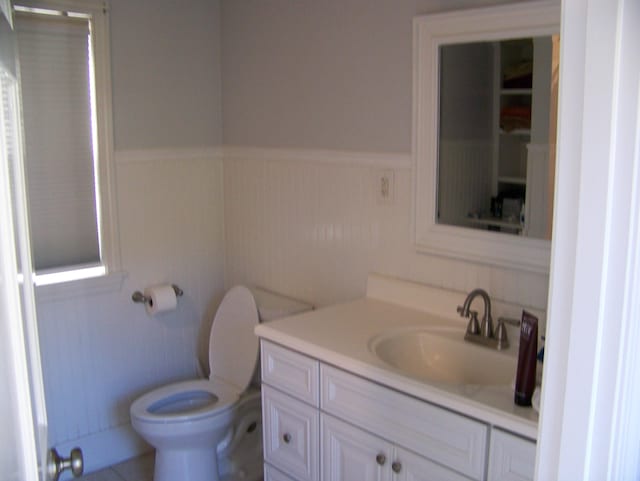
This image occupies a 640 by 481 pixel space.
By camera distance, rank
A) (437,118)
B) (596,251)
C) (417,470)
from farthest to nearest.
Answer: (437,118), (417,470), (596,251)

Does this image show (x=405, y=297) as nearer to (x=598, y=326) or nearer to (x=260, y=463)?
(x=260, y=463)

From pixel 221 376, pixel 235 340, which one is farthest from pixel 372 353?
pixel 221 376

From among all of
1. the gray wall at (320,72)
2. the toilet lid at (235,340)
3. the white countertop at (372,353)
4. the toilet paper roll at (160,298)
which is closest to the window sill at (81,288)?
the toilet paper roll at (160,298)

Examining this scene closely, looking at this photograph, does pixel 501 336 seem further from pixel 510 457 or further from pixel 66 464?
pixel 66 464

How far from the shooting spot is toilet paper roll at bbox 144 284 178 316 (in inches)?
117

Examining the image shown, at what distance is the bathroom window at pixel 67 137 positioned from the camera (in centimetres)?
268

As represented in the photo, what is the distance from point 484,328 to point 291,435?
70 cm

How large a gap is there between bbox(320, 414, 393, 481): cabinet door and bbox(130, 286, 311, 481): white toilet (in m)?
0.74

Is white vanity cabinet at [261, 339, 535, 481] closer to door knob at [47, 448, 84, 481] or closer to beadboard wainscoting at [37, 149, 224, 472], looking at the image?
door knob at [47, 448, 84, 481]

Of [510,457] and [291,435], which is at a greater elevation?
[510,457]

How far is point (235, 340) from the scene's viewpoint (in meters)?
2.91

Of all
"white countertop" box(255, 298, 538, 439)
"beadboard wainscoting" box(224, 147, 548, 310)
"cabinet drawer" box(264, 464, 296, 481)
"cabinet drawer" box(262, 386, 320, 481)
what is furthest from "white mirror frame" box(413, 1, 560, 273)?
"cabinet drawer" box(264, 464, 296, 481)

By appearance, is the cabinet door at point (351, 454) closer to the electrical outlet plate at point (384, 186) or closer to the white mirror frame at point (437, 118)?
the white mirror frame at point (437, 118)

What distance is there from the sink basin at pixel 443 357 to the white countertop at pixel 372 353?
0.12ft
